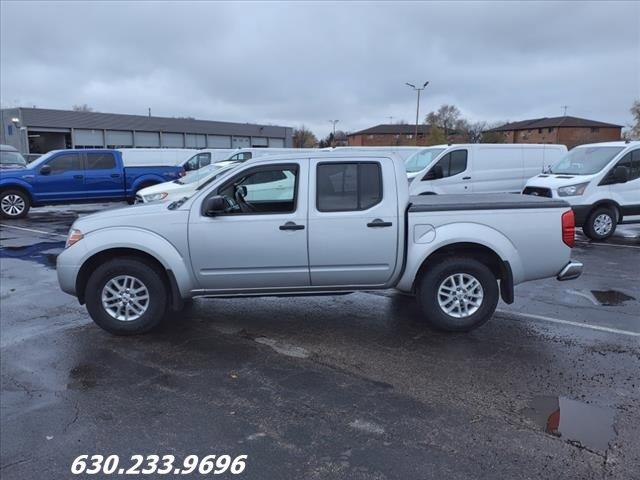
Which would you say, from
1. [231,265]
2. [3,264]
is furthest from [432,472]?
[3,264]

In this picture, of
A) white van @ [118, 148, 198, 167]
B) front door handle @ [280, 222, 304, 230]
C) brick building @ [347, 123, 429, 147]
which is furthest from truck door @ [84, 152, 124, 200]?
brick building @ [347, 123, 429, 147]

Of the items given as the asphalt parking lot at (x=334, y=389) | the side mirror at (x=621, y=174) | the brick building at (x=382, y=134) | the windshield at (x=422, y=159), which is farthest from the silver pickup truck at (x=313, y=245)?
the brick building at (x=382, y=134)

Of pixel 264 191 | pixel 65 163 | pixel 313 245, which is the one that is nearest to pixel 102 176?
pixel 65 163

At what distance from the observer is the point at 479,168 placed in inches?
550

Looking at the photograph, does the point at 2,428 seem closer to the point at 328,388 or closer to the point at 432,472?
the point at 328,388

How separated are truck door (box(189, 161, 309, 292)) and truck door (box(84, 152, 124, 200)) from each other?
473 inches

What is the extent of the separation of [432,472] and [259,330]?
2.80 m

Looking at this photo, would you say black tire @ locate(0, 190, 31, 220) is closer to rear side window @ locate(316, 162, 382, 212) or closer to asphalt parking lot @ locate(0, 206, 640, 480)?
asphalt parking lot @ locate(0, 206, 640, 480)

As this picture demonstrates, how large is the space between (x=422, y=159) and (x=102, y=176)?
32.4 ft

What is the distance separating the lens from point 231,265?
512 centimetres

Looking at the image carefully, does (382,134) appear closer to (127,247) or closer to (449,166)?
(449,166)

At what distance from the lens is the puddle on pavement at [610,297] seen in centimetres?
641

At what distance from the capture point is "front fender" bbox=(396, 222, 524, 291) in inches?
201

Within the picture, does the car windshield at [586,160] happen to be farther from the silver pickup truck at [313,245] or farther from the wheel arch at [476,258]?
the wheel arch at [476,258]
